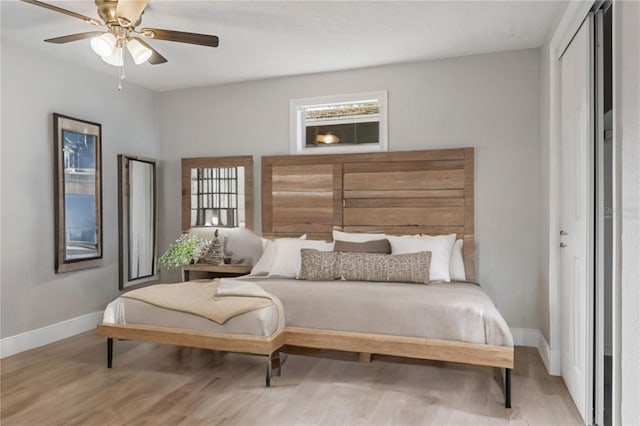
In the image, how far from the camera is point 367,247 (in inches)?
162

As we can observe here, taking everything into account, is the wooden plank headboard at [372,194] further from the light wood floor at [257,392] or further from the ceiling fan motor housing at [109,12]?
the ceiling fan motor housing at [109,12]

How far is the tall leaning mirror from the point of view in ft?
16.1

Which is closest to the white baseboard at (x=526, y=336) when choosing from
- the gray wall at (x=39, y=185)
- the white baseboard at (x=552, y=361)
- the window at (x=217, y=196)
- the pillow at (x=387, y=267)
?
the white baseboard at (x=552, y=361)

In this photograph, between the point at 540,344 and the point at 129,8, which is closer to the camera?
the point at 129,8

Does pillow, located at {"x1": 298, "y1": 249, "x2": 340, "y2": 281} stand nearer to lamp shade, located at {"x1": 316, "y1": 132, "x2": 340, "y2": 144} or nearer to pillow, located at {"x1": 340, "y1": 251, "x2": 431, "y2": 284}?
pillow, located at {"x1": 340, "y1": 251, "x2": 431, "y2": 284}

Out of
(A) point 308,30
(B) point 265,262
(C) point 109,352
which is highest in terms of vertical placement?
(A) point 308,30

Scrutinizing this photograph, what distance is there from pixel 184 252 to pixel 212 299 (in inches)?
65.3

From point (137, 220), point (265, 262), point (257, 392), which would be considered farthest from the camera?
point (137, 220)

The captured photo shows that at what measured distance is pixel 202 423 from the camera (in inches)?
100

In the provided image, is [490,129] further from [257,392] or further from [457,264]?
[257,392]

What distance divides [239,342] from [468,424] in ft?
4.96

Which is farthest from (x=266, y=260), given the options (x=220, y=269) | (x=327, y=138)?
(x=327, y=138)

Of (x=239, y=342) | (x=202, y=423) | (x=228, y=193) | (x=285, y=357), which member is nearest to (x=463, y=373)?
(x=285, y=357)

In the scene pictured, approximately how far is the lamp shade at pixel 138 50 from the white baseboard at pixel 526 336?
148 inches
